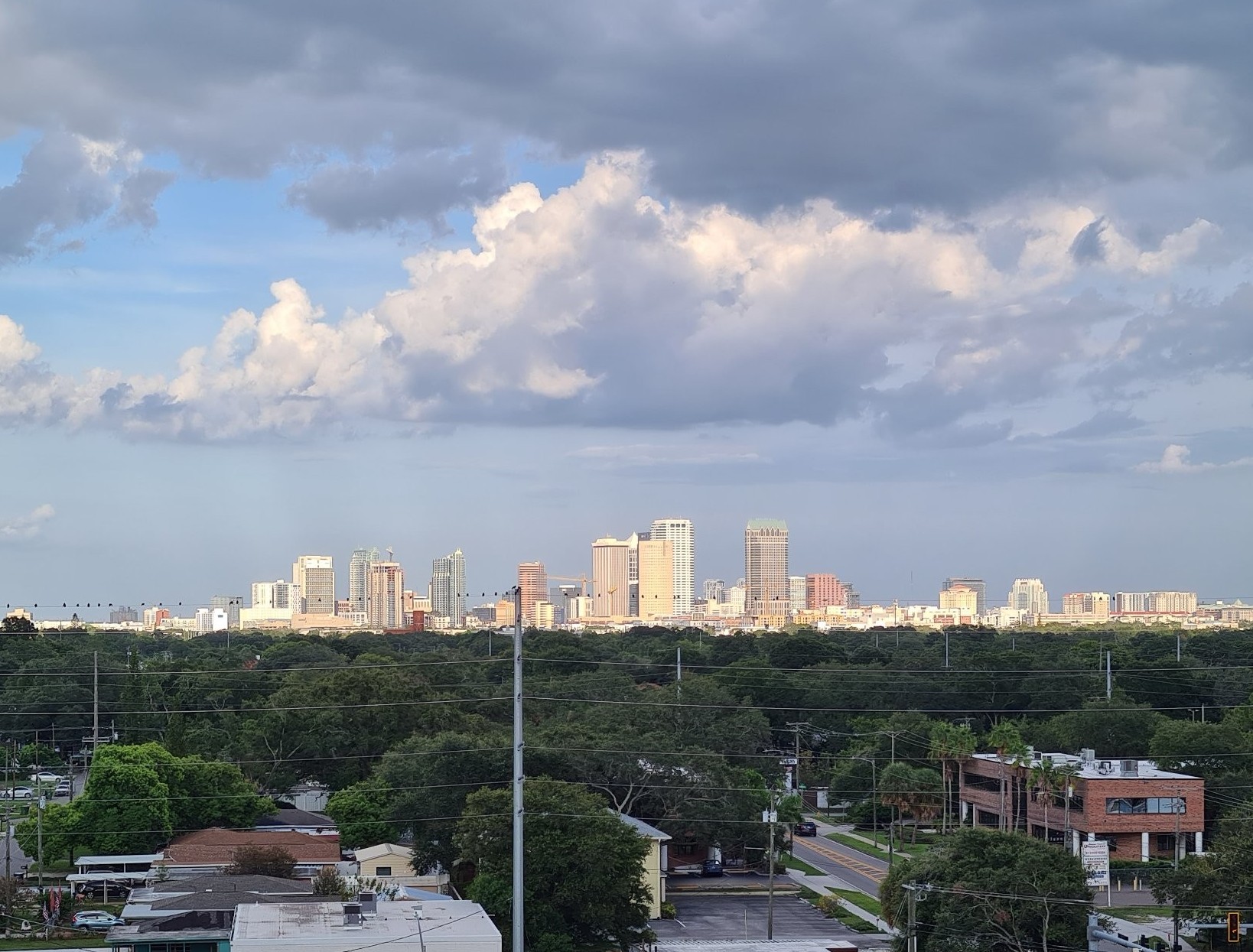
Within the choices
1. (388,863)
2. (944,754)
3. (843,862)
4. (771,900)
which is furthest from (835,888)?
(388,863)

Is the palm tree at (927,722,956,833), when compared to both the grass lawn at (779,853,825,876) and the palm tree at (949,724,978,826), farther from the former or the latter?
the grass lawn at (779,853,825,876)

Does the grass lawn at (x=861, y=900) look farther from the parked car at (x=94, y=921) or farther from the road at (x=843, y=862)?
the parked car at (x=94, y=921)

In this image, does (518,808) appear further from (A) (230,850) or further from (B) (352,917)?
(A) (230,850)

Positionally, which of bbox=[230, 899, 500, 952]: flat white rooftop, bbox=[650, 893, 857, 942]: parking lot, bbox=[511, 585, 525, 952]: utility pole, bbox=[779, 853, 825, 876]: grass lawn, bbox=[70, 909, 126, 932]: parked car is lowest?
bbox=[779, 853, 825, 876]: grass lawn

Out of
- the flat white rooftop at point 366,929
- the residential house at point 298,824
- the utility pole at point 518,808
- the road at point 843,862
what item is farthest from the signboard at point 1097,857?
the residential house at point 298,824

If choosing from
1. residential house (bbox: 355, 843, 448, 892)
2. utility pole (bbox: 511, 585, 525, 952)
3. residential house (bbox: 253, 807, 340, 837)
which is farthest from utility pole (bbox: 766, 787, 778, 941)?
residential house (bbox: 253, 807, 340, 837)

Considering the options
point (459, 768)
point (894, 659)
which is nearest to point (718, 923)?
point (459, 768)
